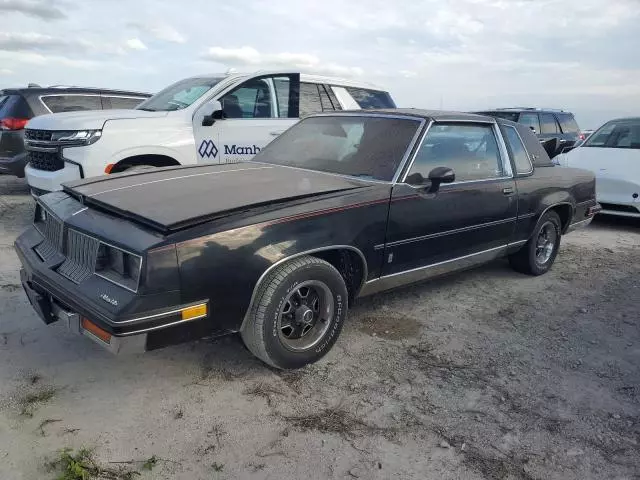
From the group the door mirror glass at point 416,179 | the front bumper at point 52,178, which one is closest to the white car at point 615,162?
the door mirror glass at point 416,179

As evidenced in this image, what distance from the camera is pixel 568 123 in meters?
14.2

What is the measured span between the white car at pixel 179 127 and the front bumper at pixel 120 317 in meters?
2.87

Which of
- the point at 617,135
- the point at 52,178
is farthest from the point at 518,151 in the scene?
the point at 52,178

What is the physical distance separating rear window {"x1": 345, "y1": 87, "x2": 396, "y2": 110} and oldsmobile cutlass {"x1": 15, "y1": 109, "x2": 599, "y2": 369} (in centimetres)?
279

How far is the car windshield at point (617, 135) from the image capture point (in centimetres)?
812

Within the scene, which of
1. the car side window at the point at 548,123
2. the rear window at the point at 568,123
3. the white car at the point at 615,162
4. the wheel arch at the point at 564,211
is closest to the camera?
the wheel arch at the point at 564,211

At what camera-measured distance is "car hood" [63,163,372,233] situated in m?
2.85

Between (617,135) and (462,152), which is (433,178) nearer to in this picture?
(462,152)

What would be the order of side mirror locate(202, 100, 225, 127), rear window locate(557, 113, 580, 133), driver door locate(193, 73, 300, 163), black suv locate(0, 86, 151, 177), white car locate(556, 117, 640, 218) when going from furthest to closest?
rear window locate(557, 113, 580, 133), black suv locate(0, 86, 151, 177), white car locate(556, 117, 640, 218), driver door locate(193, 73, 300, 163), side mirror locate(202, 100, 225, 127)

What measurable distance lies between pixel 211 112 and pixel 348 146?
2349mm

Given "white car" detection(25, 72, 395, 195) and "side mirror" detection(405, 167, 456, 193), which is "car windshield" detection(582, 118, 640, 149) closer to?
"white car" detection(25, 72, 395, 195)

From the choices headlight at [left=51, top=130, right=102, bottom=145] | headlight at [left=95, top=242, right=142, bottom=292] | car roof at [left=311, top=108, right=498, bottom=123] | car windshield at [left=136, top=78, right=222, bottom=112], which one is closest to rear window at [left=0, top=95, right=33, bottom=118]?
car windshield at [left=136, top=78, right=222, bottom=112]

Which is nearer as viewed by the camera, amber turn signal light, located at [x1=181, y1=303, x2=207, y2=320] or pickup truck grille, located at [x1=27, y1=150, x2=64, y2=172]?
amber turn signal light, located at [x1=181, y1=303, x2=207, y2=320]

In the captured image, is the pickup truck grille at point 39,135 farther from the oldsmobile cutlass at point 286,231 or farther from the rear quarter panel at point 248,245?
the rear quarter panel at point 248,245
